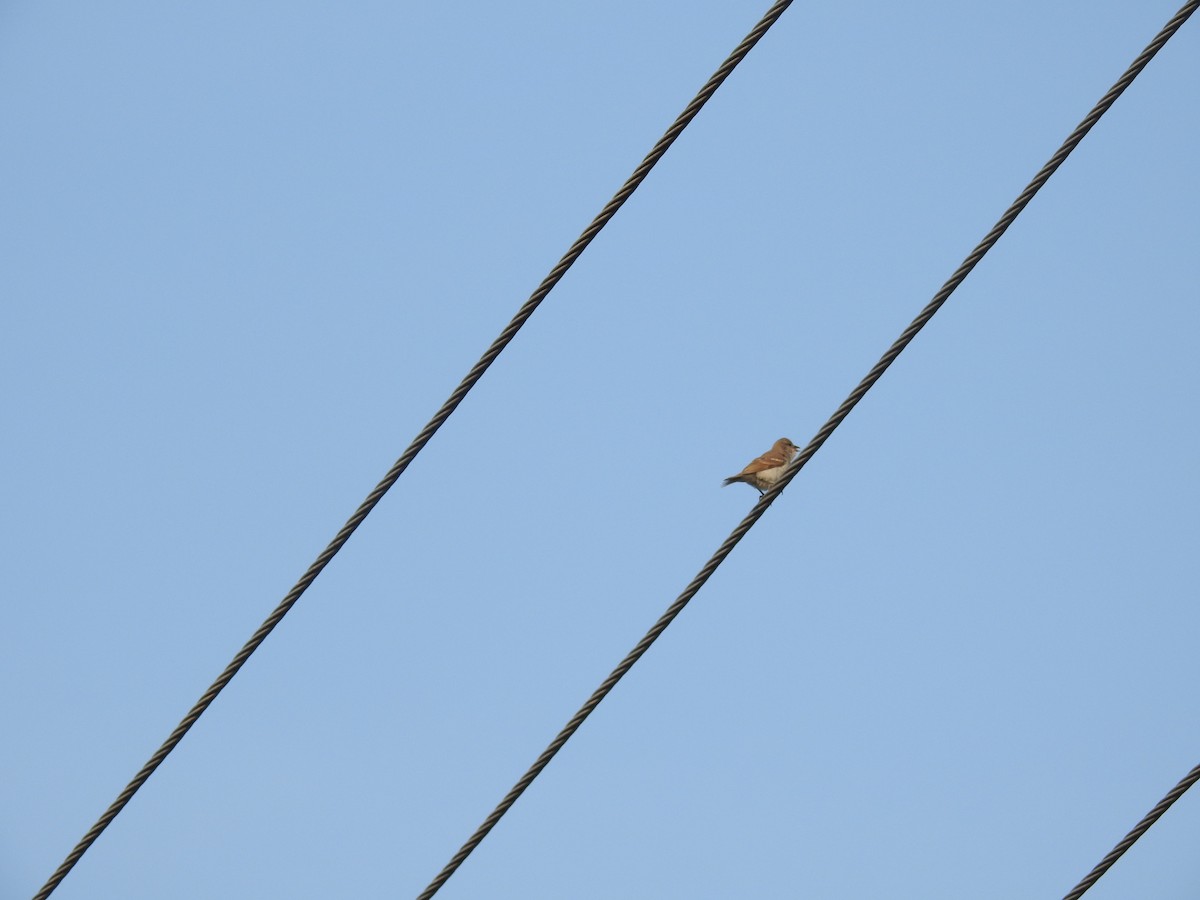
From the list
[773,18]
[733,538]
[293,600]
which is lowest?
[293,600]

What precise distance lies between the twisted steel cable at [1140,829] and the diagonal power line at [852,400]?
5.58 feet

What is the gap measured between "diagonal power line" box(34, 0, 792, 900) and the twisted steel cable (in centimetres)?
273

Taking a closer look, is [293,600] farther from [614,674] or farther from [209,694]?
[614,674]

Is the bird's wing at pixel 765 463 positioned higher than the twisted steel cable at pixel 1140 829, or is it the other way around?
the bird's wing at pixel 765 463

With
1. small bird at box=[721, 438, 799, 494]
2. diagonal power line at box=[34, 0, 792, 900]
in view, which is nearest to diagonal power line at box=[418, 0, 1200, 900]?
diagonal power line at box=[34, 0, 792, 900]

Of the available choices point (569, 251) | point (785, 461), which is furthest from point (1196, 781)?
point (785, 461)

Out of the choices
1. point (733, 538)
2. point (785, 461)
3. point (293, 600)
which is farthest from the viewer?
point (785, 461)

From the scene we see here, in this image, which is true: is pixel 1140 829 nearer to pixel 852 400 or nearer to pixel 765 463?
pixel 852 400

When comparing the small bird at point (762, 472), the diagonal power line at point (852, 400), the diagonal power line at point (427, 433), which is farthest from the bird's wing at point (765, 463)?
the diagonal power line at point (427, 433)

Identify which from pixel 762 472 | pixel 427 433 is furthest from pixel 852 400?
pixel 762 472

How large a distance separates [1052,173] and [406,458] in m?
2.40

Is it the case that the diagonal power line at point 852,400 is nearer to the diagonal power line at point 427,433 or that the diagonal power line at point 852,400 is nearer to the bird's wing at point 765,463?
the diagonal power line at point 427,433

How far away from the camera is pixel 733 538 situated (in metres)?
4.91

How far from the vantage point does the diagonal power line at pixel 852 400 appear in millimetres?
4547
